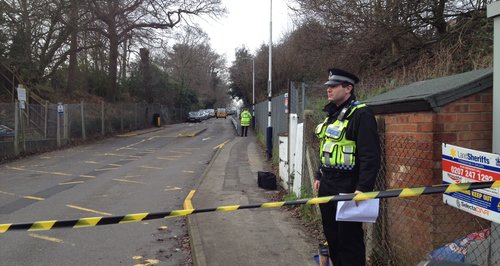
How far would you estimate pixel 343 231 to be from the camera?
12.7 ft

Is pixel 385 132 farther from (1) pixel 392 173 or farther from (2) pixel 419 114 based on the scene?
(2) pixel 419 114

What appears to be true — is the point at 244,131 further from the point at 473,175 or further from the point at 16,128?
the point at 473,175

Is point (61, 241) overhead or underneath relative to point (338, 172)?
underneath

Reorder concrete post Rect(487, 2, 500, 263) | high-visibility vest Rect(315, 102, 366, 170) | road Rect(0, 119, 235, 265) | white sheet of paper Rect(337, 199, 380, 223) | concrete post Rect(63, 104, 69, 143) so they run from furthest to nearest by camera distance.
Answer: concrete post Rect(63, 104, 69, 143) < road Rect(0, 119, 235, 265) < high-visibility vest Rect(315, 102, 366, 170) < white sheet of paper Rect(337, 199, 380, 223) < concrete post Rect(487, 2, 500, 263)

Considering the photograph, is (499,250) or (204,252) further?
(204,252)

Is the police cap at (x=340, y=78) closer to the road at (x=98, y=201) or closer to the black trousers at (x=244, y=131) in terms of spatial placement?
the road at (x=98, y=201)

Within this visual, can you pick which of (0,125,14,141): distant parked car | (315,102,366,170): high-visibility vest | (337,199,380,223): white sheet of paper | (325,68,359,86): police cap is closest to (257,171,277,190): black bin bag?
(315,102,366,170): high-visibility vest

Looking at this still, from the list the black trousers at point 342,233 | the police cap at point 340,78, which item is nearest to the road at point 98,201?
the black trousers at point 342,233

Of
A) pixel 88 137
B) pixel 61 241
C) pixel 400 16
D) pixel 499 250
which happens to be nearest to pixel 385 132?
pixel 499 250

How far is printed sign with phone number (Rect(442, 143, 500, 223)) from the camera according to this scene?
3.15m

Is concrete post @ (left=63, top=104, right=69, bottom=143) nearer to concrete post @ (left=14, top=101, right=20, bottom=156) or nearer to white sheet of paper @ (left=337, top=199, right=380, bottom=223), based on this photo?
concrete post @ (left=14, top=101, right=20, bottom=156)

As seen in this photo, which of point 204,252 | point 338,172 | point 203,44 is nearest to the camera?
point 338,172

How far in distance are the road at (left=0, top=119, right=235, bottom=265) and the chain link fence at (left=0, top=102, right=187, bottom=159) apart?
3.32 ft

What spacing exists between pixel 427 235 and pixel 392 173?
2.36 feet
